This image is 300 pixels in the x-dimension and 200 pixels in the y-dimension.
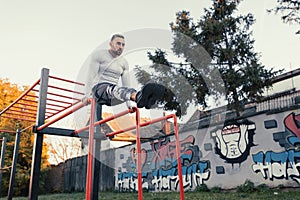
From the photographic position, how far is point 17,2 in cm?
533

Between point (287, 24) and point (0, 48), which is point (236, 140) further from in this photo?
point (0, 48)

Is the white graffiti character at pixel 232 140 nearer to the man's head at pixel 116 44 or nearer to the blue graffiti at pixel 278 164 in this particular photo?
the blue graffiti at pixel 278 164

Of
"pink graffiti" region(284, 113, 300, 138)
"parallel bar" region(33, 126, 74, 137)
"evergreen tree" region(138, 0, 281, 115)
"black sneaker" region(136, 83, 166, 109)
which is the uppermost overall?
"evergreen tree" region(138, 0, 281, 115)

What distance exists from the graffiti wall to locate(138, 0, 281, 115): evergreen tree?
71cm

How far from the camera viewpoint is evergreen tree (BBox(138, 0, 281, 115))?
5852mm

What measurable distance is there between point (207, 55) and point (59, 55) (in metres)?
3.27

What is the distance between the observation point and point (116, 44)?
8.98 feet

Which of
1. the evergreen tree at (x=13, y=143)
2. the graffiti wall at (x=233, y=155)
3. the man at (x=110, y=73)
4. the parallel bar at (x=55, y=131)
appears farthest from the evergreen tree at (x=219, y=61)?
the evergreen tree at (x=13, y=143)

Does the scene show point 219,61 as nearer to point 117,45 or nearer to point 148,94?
point 117,45

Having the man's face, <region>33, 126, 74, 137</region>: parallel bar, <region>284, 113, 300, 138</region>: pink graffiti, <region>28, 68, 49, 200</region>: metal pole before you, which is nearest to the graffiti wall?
<region>284, 113, 300, 138</region>: pink graffiti

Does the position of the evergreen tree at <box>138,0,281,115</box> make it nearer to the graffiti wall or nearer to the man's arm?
the graffiti wall

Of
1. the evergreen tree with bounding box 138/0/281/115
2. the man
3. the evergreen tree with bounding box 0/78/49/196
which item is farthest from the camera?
the evergreen tree with bounding box 0/78/49/196

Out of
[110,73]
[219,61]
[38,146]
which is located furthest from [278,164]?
[38,146]

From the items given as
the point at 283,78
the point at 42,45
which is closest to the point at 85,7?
the point at 42,45
